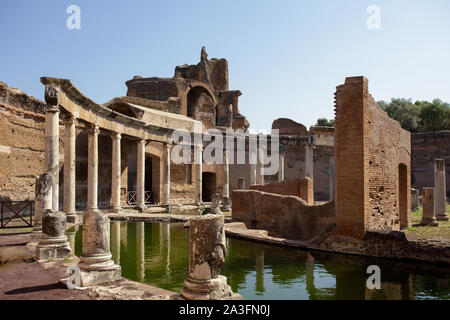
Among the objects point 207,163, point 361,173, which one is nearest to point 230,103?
point 207,163

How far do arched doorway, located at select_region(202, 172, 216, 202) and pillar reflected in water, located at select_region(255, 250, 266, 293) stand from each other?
20.1 metres

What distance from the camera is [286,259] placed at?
356 inches

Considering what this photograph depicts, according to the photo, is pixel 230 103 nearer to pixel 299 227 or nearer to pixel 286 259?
pixel 299 227

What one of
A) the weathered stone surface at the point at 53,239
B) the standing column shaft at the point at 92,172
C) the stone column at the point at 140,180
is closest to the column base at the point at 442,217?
the stone column at the point at 140,180

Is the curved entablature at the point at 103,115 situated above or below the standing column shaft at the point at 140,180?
above

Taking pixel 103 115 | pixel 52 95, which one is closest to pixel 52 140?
pixel 52 95

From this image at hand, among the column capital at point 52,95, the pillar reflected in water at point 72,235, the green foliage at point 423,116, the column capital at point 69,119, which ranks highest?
the green foliage at point 423,116

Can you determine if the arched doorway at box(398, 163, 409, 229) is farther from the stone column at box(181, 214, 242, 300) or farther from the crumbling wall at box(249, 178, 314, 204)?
the stone column at box(181, 214, 242, 300)

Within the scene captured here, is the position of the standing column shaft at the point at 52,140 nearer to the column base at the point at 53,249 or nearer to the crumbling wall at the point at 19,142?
the column base at the point at 53,249

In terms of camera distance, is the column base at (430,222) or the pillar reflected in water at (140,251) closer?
the pillar reflected in water at (140,251)

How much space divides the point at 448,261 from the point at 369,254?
1.68 m

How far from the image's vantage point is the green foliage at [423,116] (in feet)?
140

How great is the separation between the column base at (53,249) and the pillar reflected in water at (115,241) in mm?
1145

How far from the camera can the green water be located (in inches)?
254
